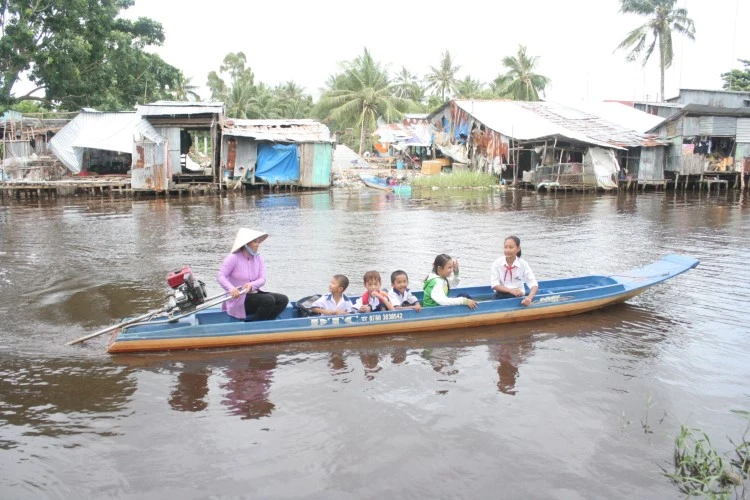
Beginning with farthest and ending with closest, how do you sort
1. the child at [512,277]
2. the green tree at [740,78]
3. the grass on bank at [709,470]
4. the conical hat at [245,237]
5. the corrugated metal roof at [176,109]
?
the green tree at [740,78], the corrugated metal roof at [176,109], the child at [512,277], the conical hat at [245,237], the grass on bank at [709,470]

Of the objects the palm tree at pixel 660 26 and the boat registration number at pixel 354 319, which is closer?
the boat registration number at pixel 354 319

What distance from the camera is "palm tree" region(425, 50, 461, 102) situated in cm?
4753

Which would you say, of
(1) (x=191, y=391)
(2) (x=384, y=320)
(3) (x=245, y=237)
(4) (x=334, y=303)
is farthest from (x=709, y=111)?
(1) (x=191, y=391)

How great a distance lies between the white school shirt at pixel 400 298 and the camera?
7457 mm

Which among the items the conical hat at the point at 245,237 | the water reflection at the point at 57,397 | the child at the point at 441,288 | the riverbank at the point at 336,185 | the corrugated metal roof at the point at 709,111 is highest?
the corrugated metal roof at the point at 709,111

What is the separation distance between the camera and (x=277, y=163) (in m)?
28.7

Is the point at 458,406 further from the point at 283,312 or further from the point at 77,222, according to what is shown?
the point at 77,222

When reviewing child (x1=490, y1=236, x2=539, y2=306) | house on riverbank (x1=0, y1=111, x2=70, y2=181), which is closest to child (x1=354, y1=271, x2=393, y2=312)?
child (x1=490, y1=236, x2=539, y2=306)

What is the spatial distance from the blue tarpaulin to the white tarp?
13.6 m

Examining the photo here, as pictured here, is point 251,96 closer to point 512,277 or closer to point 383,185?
point 383,185

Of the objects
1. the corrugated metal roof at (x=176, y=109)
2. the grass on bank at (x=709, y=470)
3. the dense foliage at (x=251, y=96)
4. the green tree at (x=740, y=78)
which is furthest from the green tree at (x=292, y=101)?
the grass on bank at (x=709, y=470)

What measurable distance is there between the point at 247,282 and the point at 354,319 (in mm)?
1296

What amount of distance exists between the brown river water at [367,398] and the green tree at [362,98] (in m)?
28.5

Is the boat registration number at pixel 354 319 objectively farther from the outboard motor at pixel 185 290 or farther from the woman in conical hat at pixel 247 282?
the outboard motor at pixel 185 290
